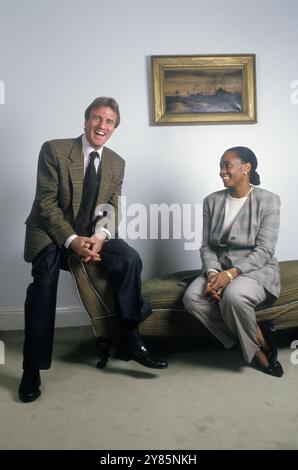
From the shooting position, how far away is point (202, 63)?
2.92m

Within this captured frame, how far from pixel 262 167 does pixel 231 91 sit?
569mm

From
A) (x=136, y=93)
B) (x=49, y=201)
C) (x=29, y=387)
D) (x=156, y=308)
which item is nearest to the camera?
(x=29, y=387)

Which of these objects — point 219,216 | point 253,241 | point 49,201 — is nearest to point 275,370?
point 253,241

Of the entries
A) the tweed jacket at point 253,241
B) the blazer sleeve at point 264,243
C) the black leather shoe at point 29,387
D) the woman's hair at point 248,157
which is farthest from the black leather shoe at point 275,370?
the black leather shoe at point 29,387

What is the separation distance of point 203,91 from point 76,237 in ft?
4.88

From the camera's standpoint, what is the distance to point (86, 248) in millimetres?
2102

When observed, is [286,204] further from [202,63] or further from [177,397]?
[177,397]

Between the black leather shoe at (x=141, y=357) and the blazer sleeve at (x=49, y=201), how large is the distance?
2.05 ft

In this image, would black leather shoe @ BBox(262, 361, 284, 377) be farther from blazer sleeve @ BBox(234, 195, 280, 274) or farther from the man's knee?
blazer sleeve @ BBox(234, 195, 280, 274)

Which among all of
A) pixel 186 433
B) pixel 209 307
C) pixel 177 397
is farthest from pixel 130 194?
pixel 186 433

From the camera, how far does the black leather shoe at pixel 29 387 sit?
1.89 meters

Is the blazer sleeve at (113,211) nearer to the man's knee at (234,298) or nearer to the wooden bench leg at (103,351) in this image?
the wooden bench leg at (103,351)

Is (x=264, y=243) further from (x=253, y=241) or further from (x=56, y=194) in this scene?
(x=56, y=194)

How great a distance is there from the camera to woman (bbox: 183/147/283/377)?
6.86 feet
